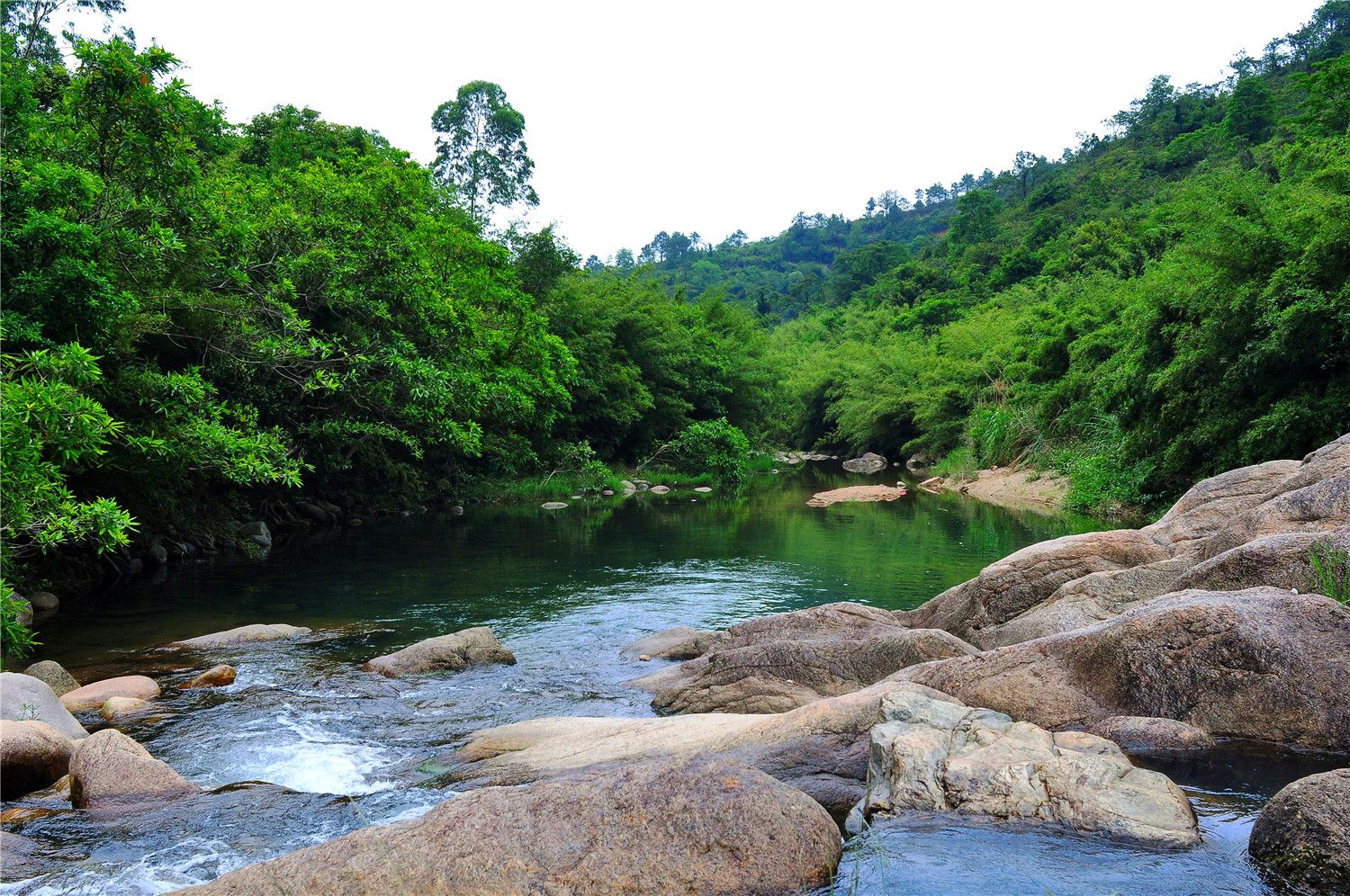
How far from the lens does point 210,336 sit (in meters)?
14.6

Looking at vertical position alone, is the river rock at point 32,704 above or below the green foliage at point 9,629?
below

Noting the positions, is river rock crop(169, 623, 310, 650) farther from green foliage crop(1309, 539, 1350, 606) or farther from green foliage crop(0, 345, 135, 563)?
green foliage crop(1309, 539, 1350, 606)

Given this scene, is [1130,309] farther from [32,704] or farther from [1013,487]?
[32,704]

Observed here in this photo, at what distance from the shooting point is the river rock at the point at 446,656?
9.76 m

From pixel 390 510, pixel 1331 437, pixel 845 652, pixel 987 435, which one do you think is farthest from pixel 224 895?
pixel 987 435

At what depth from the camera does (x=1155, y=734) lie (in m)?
5.67

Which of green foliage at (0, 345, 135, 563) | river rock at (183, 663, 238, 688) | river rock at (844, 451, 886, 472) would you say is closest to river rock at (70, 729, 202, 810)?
green foliage at (0, 345, 135, 563)

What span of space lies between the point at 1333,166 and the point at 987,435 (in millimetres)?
17148

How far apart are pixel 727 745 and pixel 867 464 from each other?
38.2m

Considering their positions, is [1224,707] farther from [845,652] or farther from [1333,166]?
[1333,166]

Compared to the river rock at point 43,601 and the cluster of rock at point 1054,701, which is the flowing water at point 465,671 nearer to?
the cluster of rock at point 1054,701

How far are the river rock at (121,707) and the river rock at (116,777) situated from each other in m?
Result: 2.02

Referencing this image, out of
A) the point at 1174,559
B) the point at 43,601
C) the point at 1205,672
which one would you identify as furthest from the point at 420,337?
the point at 1205,672

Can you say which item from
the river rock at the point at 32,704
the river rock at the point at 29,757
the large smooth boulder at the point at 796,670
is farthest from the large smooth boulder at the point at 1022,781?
the river rock at the point at 32,704
